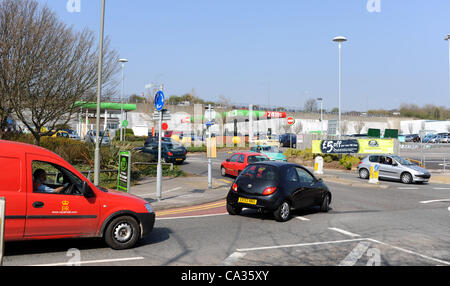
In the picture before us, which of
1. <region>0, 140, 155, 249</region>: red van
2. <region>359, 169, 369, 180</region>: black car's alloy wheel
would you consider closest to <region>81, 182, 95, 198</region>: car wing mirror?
<region>0, 140, 155, 249</region>: red van

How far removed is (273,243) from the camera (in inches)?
301

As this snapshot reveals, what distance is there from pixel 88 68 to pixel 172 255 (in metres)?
15.6

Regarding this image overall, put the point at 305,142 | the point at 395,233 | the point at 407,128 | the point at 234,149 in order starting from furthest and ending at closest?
the point at 407,128 → the point at 234,149 → the point at 305,142 → the point at 395,233

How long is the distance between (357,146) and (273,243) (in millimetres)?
24712

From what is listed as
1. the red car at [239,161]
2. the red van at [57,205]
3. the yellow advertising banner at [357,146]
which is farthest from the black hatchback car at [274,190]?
the yellow advertising banner at [357,146]

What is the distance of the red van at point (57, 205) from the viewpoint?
593 cm

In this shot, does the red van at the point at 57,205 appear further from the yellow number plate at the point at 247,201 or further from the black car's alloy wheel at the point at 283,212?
the black car's alloy wheel at the point at 283,212

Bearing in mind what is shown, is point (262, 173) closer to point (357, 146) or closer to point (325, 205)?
point (325, 205)

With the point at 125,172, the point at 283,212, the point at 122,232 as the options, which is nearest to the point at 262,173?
the point at 283,212

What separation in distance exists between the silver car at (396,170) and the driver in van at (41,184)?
1853 centimetres
